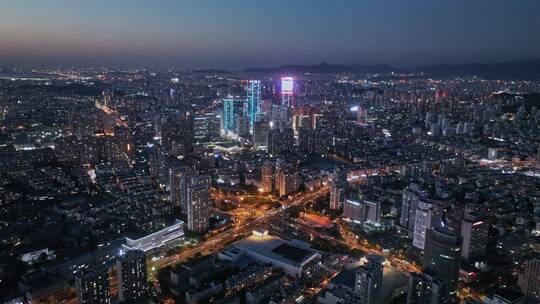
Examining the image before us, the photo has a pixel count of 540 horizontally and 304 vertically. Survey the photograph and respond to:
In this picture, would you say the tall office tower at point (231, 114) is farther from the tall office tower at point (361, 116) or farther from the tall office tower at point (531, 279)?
the tall office tower at point (531, 279)

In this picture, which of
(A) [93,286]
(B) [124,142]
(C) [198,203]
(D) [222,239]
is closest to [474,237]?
(D) [222,239]

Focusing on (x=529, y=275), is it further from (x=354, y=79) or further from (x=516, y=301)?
(x=354, y=79)

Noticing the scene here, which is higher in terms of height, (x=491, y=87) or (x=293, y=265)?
(x=491, y=87)

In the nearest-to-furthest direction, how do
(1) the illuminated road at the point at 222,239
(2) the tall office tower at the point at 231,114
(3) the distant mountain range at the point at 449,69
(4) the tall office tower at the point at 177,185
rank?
(1) the illuminated road at the point at 222,239 < (4) the tall office tower at the point at 177,185 < (2) the tall office tower at the point at 231,114 < (3) the distant mountain range at the point at 449,69

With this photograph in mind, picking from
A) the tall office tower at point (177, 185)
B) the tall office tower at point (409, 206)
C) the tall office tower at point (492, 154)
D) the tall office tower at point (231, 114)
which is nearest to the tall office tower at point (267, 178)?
the tall office tower at point (177, 185)

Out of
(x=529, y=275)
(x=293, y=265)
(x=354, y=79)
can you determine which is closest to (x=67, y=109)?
(x=293, y=265)
